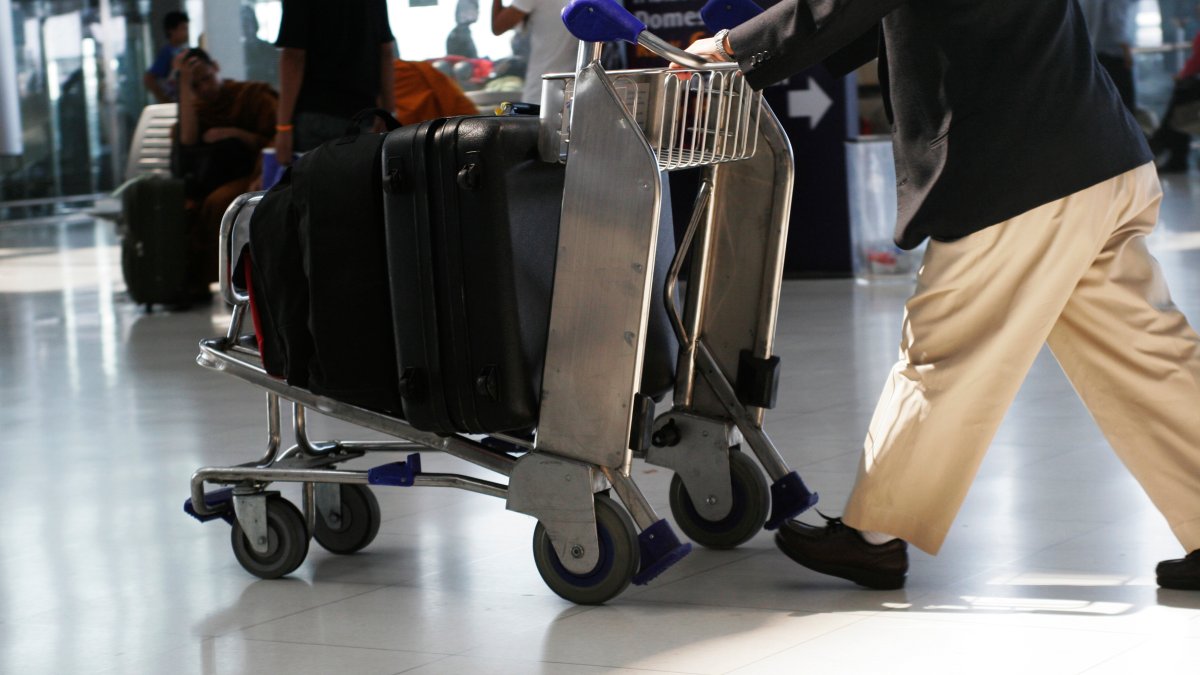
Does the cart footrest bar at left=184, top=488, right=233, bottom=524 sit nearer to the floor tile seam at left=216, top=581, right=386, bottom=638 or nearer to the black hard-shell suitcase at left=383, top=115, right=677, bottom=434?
the floor tile seam at left=216, top=581, right=386, bottom=638

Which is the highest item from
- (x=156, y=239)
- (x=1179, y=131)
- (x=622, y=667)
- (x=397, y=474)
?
(x=397, y=474)

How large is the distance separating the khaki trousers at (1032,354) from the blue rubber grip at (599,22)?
637 mm

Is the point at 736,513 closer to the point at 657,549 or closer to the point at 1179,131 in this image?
the point at 657,549

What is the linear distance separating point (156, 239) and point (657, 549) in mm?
6061

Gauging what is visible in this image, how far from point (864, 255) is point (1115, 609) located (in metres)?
5.63

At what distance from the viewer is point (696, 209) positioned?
3.06 m

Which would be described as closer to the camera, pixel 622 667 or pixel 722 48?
pixel 622 667

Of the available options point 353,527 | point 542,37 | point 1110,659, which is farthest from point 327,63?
point 1110,659

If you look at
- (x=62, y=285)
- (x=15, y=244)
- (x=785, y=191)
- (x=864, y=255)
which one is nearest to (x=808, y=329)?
(x=864, y=255)

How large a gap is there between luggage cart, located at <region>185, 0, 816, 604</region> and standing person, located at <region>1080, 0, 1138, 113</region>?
1363 cm

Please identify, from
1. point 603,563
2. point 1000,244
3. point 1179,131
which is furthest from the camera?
point 1179,131

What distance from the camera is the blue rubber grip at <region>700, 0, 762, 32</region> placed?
10.3 feet

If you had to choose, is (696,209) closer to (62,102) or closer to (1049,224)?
(1049,224)

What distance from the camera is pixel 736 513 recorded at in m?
3.24
